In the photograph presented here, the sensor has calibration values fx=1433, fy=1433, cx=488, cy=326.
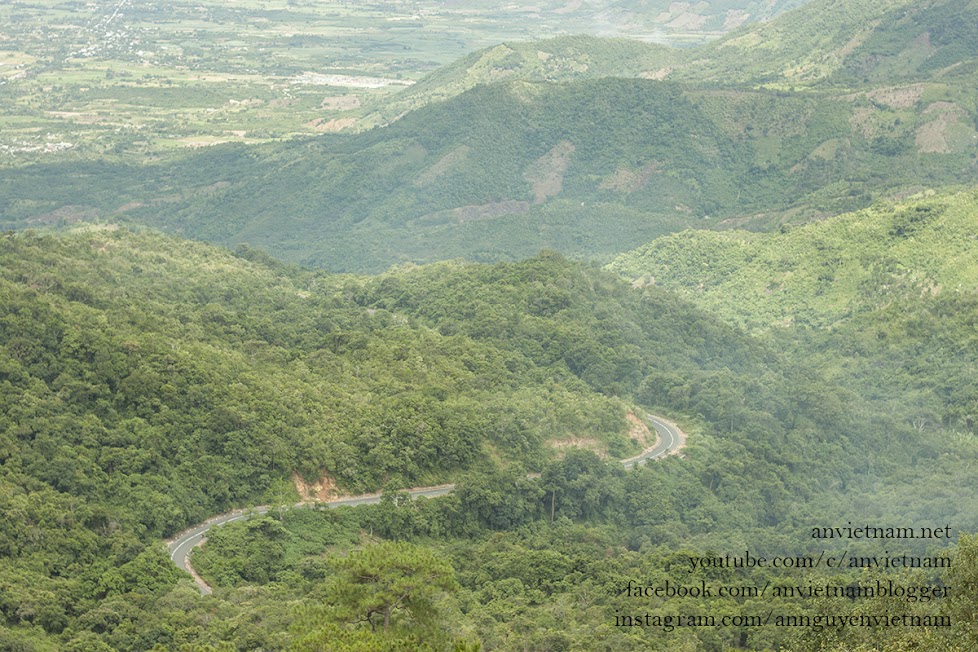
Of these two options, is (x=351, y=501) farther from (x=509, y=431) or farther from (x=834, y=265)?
(x=834, y=265)

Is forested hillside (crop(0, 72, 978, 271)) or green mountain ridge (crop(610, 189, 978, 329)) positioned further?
forested hillside (crop(0, 72, 978, 271))

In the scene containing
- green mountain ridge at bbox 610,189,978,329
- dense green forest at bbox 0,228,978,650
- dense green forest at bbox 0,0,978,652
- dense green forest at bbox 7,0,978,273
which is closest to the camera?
dense green forest at bbox 0,0,978,652

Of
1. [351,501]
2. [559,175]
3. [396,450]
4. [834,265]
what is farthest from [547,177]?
[351,501]

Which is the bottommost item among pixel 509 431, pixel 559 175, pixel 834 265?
pixel 559 175

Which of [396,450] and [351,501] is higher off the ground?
[396,450]

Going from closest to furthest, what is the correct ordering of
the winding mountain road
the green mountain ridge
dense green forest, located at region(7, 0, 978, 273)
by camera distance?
the winding mountain road, the green mountain ridge, dense green forest, located at region(7, 0, 978, 273)

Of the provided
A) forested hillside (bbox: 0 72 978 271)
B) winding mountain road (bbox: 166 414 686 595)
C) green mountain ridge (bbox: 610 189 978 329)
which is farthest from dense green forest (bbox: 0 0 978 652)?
forested hillside (bbox: 0 72 978 271)

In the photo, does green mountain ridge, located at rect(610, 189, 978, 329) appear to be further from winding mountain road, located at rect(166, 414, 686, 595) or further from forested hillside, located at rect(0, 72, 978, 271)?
winding mountain road, located at rect(166, 414, 686, 595)

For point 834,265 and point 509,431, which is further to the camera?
point 834,265

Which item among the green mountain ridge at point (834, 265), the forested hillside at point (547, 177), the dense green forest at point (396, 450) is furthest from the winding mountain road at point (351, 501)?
the forested hillside at point (547, 177)
